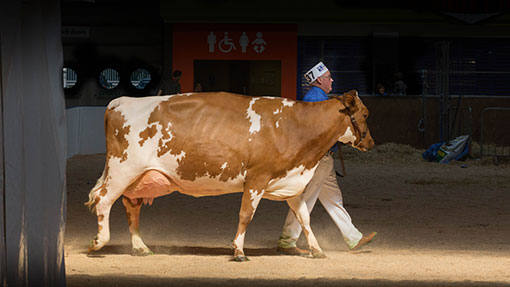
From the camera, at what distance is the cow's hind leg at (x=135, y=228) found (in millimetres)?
8281

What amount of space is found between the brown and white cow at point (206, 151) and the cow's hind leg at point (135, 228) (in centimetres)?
1

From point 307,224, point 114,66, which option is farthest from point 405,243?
point 114,66

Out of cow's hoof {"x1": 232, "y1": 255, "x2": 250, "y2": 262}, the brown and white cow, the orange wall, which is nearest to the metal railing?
the orange wall

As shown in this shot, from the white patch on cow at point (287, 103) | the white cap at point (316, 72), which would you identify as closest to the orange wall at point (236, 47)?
the white cap at point (316, 72)

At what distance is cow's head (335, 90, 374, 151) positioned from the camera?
8.45 meters

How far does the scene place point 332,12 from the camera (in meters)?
26.6

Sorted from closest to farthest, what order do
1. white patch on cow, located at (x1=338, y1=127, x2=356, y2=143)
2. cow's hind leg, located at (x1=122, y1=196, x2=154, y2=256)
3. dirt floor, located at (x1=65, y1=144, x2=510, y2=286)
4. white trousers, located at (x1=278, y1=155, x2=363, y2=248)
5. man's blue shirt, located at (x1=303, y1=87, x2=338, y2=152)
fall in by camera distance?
dirt floor, located at (x1=65, y1=144, x2=510, y2=286) → cow's hind leg, located at (x1=122, y1=196, x2=154, y2=256) → white patch on cow, located at (x1=338, y1=127, x2=356, y2=143) → white trousers, located at (x1=278, y1=155, x2=363, y2=248) → man's blue shirt, located at (x1=303, y1=87, x2=338, y2=152)

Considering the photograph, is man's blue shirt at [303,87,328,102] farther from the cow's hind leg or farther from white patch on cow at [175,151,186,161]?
the cow's hind leg

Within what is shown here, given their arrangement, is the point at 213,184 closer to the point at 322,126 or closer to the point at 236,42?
the point at 322,126

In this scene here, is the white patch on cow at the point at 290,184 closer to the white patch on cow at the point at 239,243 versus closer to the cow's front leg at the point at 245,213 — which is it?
the cow's front leg at the point at 245,213

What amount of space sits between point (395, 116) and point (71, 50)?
12.4 meters

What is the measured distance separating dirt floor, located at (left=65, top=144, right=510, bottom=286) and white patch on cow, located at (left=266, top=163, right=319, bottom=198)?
26.1 inches

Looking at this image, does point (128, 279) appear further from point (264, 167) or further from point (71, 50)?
point (71, 50)

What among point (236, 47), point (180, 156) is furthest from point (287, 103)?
point (236, 47)
